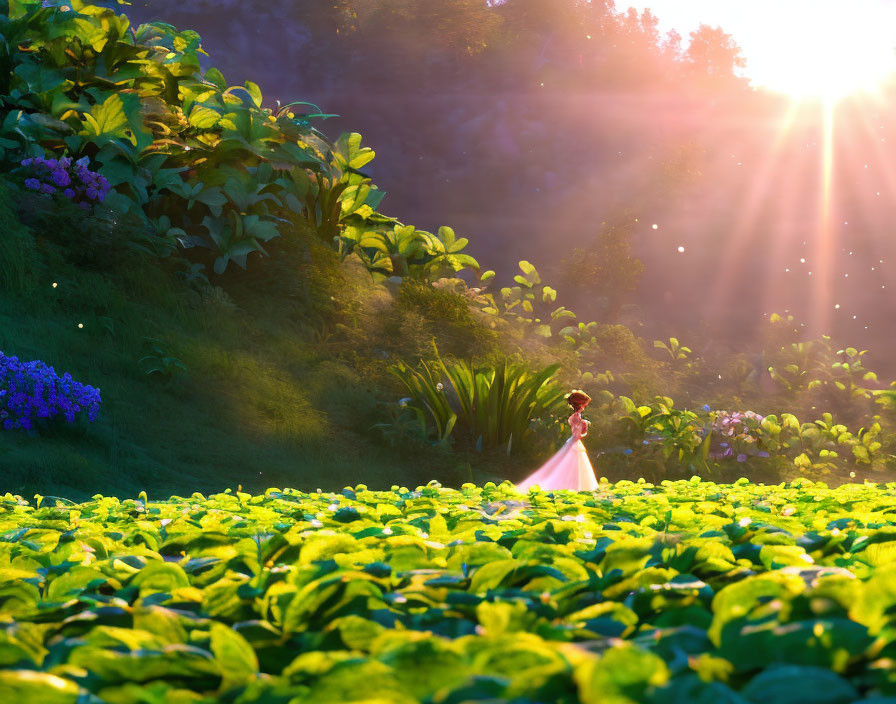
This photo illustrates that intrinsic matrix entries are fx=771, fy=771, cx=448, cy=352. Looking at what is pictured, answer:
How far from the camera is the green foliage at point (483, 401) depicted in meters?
6.73

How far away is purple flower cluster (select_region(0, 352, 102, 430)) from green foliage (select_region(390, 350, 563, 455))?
263cm

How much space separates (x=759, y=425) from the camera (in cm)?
788

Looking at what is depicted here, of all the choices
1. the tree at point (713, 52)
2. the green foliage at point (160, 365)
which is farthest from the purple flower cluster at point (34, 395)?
the tree at point (713, 52)

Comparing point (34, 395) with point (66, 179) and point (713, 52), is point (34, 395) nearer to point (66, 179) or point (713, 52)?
point (66, 179)

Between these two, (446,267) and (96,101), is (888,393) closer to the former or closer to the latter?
(446,267)

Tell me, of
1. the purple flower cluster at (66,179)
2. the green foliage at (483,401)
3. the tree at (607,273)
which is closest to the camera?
the green foliage at (483,401)

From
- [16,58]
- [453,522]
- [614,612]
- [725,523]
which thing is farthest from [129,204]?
[614,612]

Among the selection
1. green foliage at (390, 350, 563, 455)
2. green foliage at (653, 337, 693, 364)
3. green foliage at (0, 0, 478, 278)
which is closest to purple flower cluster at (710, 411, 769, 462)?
green foliage at (390, 350, 563, 455)

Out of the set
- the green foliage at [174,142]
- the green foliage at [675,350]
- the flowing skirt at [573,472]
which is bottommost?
the flowing skirt at [573,472]

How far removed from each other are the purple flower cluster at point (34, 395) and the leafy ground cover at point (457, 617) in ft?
11.2

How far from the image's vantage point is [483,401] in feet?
22.1

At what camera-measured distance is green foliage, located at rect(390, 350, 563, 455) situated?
6.73m

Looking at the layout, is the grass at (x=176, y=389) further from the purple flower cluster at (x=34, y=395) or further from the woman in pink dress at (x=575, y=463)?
the woman in pink dress at (x=575, y=463)

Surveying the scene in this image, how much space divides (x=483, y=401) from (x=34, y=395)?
346 cm
